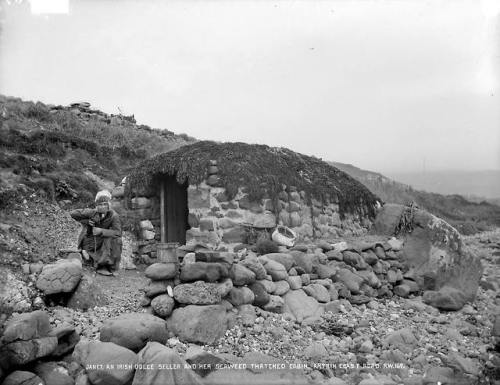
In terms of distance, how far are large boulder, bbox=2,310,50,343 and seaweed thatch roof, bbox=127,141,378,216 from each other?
4.59m

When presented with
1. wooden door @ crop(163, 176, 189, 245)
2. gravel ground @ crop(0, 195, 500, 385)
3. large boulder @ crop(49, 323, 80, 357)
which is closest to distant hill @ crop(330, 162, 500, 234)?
wooden door @ crop(163, 176, 189, 245)

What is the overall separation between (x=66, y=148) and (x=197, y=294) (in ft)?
35.5

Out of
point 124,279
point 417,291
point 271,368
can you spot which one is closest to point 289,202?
point 417,291

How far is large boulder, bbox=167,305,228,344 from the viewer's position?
4.27 meters

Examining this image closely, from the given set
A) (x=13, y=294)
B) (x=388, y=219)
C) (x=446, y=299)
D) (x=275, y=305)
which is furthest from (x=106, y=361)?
(x=388, y=219)

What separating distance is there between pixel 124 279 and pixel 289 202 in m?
3.45

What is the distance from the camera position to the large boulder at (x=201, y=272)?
4.80 m

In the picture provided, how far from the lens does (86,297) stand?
4.91m

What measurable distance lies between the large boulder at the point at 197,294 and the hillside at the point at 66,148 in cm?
528

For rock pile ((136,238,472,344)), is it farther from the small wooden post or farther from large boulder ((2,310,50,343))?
the small wooden post

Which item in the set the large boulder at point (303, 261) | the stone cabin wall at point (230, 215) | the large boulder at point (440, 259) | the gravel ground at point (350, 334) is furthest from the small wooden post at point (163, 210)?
the large boulder at point (440, 259)

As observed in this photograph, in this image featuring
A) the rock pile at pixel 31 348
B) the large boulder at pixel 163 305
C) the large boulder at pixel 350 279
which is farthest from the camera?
the large boulder at pixel 350 279

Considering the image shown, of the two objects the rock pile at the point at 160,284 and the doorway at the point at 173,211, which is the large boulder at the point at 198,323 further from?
the doorway at the point at 173,211

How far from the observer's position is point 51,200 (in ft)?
31.1
